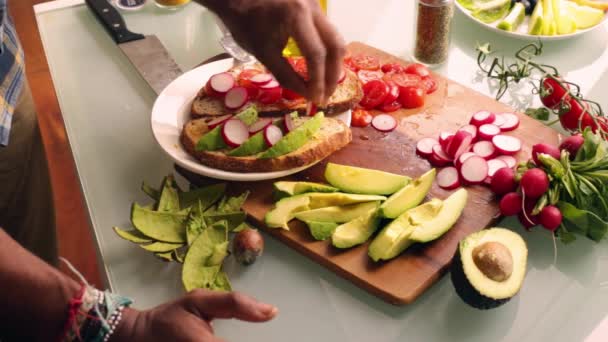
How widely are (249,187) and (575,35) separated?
118 centimetres

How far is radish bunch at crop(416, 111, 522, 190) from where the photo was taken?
149 centimetres

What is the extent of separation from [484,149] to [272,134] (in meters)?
0.54

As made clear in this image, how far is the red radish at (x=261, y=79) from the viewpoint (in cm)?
170

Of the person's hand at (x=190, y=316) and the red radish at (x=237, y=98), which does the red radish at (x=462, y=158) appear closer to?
the red radish at (x=237, y=98)

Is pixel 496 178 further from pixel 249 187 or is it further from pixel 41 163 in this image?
pixel 41 163

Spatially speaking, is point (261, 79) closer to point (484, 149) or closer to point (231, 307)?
point (484, 149)

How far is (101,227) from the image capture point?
1.48 m

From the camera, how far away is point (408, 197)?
1383 millimetres

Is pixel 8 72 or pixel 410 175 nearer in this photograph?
pixel 410 175

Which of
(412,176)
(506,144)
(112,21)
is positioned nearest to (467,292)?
(412,176)

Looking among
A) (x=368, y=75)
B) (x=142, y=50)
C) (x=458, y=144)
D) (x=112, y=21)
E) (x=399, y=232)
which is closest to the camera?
(x=399, y=232)

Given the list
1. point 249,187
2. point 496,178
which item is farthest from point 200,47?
point 496,178

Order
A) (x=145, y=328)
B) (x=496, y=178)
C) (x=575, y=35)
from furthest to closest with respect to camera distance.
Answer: (x=575, y=35)
(x=496, y=178)
(x=145, y=328)

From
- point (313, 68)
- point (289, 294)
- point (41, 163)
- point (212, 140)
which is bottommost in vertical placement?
point (41, 163)
